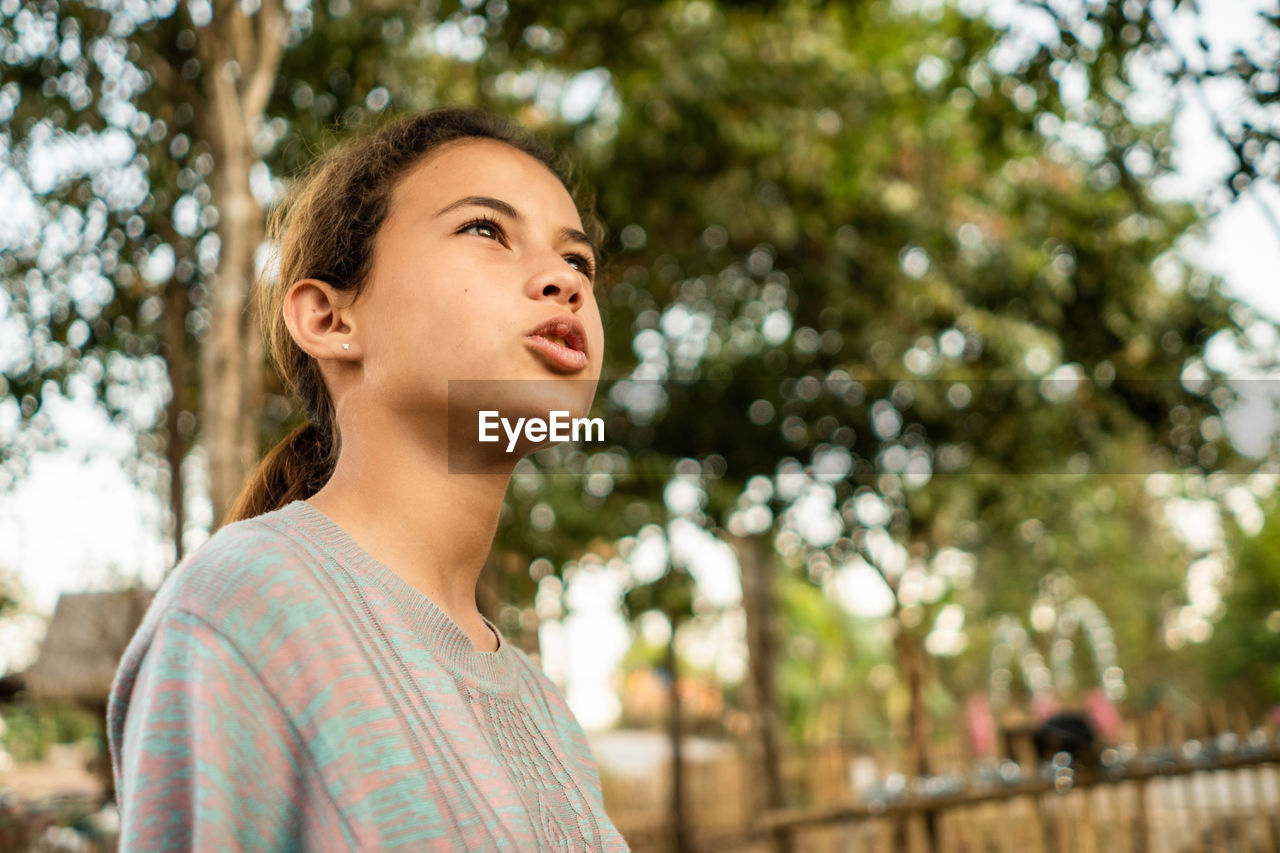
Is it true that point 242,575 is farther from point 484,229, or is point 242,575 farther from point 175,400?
point 175,400

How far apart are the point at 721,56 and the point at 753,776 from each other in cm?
776

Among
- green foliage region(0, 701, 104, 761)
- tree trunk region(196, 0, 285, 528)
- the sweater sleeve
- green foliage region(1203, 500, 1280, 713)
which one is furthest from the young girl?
green foliage region(0, 701, 104, 761)

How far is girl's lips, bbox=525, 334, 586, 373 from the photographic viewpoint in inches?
45.9

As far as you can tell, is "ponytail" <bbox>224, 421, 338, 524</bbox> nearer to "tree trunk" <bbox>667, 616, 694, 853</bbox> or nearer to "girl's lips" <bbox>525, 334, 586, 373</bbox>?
"girl's lips" <bbox>525, 334, 586, 373</bbox>

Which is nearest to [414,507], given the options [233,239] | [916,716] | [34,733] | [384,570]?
[384,570]

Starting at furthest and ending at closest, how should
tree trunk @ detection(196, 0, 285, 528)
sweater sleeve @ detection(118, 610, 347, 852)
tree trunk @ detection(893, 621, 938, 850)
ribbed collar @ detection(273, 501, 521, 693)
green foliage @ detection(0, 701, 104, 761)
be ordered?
green foliage @ detection(0, 701, 104, 761), tree trunk @ detection(893, 621, 938, 850), tree trunk @ detection(196, 0, 285, 528), ribbed collar @ detection(273, 501, 521, 693), sweater sleeve @ detection(118, 610, 347, 852)

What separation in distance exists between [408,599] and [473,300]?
0.34 m

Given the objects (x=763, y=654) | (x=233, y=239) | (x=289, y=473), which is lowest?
(x=289, y=473)

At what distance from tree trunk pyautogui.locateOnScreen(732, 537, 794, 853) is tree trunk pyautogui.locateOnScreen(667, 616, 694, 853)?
4.78ft

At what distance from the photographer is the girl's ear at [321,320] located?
1.24m

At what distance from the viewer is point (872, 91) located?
849 centimetres

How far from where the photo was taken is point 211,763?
0.80 meters

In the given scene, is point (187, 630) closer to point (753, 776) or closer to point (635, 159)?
point (635, 159)

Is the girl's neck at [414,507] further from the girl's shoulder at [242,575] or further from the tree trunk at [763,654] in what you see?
the tree trunk at [763,654]
